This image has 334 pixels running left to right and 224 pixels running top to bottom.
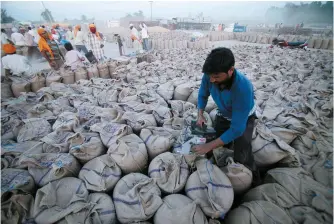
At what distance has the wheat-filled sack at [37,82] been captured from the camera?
375 centimetres

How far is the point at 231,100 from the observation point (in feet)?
4.72

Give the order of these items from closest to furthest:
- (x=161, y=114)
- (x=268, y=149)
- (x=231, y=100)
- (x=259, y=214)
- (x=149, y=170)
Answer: (x=259, y=214), (x=231, y=100), (x=149, y=170), (x=268, y=149), (x=161, y=114)

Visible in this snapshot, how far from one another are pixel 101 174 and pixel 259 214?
4.21ft

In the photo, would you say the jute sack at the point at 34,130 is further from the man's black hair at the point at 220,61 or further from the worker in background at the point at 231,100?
the man's black hair at the point at 220,61

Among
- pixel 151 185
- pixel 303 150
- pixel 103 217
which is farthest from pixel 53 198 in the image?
pixel 303 150

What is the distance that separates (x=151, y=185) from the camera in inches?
57.8

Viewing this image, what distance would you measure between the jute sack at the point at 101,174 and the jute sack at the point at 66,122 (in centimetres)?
65

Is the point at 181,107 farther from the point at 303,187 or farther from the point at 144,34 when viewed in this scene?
the point at 144,34

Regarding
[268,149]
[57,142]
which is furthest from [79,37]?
[268,149]

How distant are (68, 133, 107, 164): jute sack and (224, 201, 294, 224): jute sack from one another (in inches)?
52.8

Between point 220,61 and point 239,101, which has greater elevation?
point 220,61

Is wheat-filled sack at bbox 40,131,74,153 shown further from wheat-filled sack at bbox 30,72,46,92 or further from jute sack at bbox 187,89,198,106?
wheat-filled sack at bbox 30,72,46,92

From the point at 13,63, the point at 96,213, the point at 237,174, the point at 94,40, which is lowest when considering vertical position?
the point at 96,213

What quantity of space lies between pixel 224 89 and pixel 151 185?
0.99m
